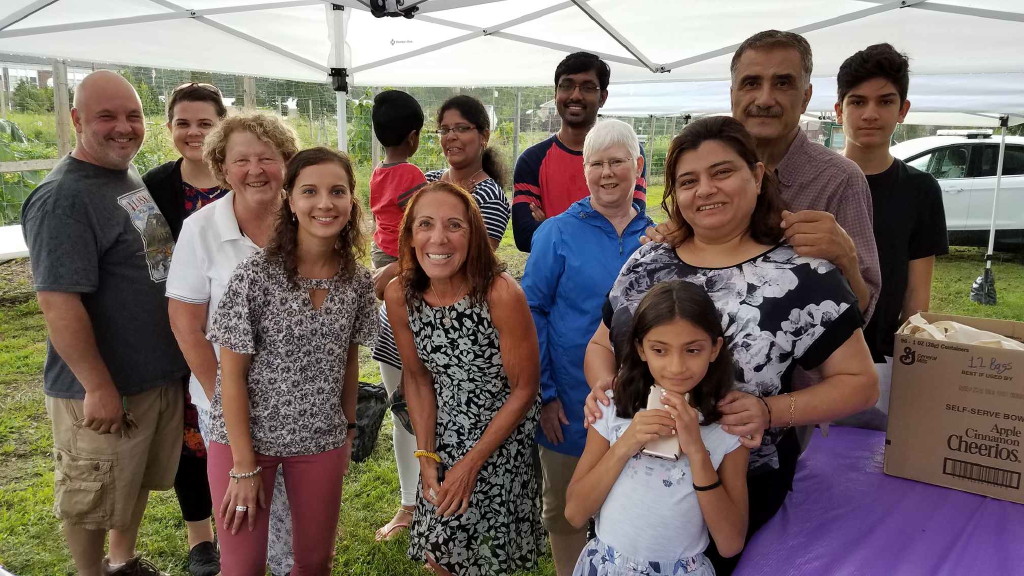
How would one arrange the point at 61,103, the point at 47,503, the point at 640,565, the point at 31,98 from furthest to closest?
the point at 31,98 < the point at 61,103 < the point at 47,503 < the point at 640,565

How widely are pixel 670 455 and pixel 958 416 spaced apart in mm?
882

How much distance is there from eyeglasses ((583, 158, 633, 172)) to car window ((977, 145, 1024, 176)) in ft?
32.4

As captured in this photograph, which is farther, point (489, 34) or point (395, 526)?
point (489, 34)

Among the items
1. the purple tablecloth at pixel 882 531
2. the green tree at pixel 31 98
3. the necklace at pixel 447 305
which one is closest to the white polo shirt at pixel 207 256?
the necklace at pixel 447 305

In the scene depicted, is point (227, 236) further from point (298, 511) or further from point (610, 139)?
point (610, 139)

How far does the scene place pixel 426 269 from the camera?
1995 millimetres

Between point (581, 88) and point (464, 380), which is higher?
point (581, 88)

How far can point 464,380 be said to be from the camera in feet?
6.81

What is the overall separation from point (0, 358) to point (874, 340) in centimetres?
655

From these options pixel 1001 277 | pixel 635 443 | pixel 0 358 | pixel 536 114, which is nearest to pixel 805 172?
pixel 635 443

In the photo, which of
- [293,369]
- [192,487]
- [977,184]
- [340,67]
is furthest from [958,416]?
[977,184]

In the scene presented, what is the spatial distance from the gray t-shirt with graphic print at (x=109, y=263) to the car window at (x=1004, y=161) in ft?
36.5

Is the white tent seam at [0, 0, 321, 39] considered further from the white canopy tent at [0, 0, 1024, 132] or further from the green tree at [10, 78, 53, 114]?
the green tree at [10, 78, 53, 114]

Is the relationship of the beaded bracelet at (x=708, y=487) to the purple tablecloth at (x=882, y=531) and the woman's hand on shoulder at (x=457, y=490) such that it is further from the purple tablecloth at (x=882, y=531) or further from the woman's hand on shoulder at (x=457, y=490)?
the woman's hand on shoulder at (x=457, y=490)
